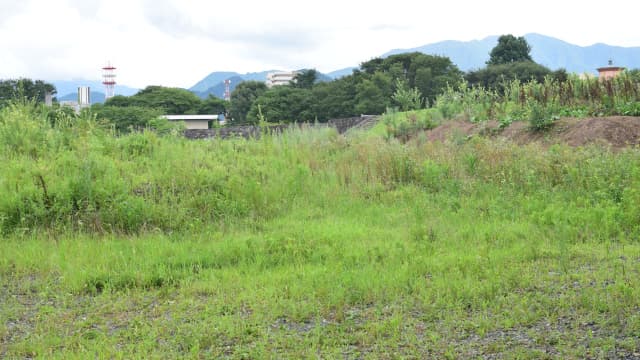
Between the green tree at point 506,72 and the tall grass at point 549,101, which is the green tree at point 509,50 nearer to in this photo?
the green tree at point 506,72

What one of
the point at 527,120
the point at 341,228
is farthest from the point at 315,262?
the point at 527,120

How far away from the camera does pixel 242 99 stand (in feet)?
244

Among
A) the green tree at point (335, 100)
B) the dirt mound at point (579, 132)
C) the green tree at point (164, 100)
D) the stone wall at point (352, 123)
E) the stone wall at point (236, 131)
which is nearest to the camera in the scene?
the dirt mound at point (579, 132)

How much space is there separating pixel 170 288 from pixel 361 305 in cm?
182

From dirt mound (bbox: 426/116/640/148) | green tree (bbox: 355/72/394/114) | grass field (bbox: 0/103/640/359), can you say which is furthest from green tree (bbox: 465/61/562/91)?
grass field (bbox: 0/103/640/359)

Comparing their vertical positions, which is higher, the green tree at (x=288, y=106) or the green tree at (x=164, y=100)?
the green tree at (x=164, y=100)

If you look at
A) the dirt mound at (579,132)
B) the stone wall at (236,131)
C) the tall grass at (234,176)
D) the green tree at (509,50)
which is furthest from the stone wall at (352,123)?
the green tree at (509,50)

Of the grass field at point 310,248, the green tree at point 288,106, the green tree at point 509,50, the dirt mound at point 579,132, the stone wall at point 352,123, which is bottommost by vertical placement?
the grass field at point 310,248

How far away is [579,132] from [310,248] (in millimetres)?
6496

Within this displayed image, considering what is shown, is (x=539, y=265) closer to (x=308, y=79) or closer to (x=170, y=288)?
(x=170, y=288)

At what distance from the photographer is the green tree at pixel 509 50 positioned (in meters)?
61.6

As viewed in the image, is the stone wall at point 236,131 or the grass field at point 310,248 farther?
the stone wall at point 236,131

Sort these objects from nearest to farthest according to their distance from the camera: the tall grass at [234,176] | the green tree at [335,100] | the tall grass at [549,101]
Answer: the tall grass at [234,176], the tall grass at [549,101], the green tree at [335,100]

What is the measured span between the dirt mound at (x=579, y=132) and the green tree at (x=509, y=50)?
52.9 m
